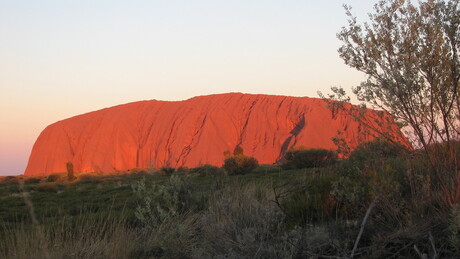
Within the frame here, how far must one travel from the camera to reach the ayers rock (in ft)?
174

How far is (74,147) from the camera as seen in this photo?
69688 mm


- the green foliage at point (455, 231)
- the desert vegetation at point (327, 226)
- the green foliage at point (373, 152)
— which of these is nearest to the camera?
the green foliage at point (455, 231)

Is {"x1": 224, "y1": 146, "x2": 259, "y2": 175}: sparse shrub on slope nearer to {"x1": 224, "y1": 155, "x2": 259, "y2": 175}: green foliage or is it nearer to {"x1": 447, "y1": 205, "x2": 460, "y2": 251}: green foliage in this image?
{"x1": 224, "y1": 155, "x2": 259, "y2": 175}: green foliage

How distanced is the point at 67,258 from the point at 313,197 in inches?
142

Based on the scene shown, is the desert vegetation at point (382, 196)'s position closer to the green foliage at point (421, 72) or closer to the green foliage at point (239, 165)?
the green foliage at point (421, 72)

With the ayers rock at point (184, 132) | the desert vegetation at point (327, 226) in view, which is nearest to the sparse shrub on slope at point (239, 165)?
the ayers rock at point (184, 132)

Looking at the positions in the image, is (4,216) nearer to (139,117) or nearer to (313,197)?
(313,197)

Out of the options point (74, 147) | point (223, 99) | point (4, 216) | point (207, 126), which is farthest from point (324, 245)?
point (74, 147)

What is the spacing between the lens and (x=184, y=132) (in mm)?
59500

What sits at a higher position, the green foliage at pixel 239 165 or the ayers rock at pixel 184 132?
the ayers rock at pixel 184 132

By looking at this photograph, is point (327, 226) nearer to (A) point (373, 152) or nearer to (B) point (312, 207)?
(B) point (312, 207)

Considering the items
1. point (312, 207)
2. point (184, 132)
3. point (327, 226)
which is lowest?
point (327, 226)

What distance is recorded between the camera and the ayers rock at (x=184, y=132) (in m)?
52.9

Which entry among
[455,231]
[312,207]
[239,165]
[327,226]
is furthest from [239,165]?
[455,231]
